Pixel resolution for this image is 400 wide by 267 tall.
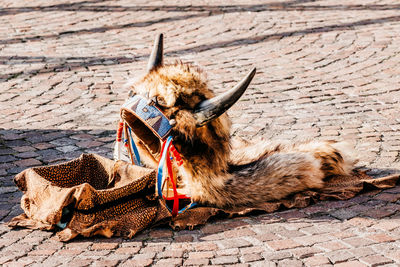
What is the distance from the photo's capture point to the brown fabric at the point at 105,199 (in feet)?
14.7

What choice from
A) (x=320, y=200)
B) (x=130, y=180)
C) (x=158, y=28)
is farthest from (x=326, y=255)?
(x=158, y=28)

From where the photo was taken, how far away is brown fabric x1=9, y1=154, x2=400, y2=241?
447 cm

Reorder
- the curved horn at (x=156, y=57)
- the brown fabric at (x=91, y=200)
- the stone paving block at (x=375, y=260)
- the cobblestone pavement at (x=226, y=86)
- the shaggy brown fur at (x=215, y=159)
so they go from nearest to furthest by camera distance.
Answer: the stone paving block at (x=375, y=260)
the cobblestone pavement at (x=226, y=86)
the brown fabric at (x=91, y=200)
the shaggy brown fur at (x=215, y=159)
the curved horn at (x=156, y=57)

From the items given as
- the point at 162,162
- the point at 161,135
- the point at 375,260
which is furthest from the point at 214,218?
the point at 375,260

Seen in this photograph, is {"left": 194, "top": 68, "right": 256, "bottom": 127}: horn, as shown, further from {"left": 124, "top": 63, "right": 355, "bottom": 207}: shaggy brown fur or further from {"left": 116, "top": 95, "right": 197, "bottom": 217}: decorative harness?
{"left": 116, "top": 95, "right": 197, "bottom": 217}: decorative harness

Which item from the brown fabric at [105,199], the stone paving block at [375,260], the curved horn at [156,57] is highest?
the curved horn at [156,57]

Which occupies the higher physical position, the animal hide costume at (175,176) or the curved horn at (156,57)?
the curved horn at (156,57)

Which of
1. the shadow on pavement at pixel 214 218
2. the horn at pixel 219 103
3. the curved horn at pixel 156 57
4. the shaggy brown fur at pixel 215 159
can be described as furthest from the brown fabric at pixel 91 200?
the curved horn at pixel 156 57

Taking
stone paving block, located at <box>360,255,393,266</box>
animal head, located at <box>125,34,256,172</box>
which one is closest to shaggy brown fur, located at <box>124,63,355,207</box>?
animal head, located at <box>125,34,256,172</box>

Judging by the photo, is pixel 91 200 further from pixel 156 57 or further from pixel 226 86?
pixel 226 86

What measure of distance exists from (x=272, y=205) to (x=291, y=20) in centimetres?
710

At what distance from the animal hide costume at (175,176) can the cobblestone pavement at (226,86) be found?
0.11 m

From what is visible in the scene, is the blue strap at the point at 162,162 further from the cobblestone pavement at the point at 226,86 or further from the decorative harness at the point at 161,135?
the cobblestone pavement at the point at 226,86

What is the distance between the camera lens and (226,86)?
838 cm
